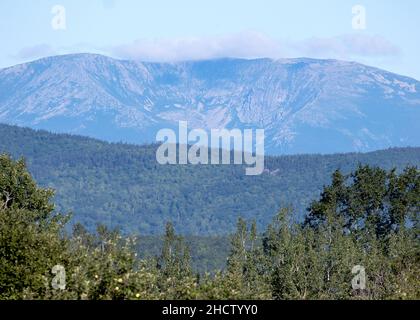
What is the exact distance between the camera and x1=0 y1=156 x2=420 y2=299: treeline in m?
35.8

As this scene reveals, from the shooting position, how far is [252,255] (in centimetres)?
10700

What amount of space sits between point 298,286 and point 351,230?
117 feet

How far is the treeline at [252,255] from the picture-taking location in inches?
1407

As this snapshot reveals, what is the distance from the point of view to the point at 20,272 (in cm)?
4222
